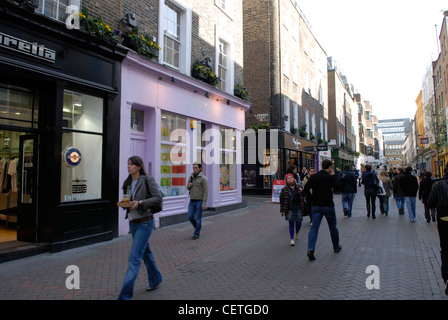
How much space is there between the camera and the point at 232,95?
1317cm

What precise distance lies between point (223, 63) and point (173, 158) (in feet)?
18.7

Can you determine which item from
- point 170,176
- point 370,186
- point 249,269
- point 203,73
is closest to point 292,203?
point 249,269

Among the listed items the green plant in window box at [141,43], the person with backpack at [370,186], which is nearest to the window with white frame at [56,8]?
the green plant in window box at [141,43]

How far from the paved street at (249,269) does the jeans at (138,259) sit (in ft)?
0.87

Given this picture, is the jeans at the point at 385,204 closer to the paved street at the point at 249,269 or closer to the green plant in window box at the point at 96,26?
the paved street at the point at 249,269

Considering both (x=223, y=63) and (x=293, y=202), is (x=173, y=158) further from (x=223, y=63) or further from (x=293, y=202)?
(x=223, y=63)

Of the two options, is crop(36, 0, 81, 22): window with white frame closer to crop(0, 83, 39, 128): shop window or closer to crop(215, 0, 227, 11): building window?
crop(0, 83, 39, 128): shop window

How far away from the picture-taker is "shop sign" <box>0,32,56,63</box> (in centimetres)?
555

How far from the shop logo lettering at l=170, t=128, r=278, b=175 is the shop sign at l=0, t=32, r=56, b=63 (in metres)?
4.60

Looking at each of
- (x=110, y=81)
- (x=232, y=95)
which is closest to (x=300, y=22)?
(x=232, y=95)

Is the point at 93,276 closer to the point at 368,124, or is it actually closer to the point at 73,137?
the point at 73,137

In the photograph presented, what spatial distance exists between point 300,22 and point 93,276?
25.3 metres

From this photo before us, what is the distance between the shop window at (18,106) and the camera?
6.12 metres

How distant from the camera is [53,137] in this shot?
6.40m
